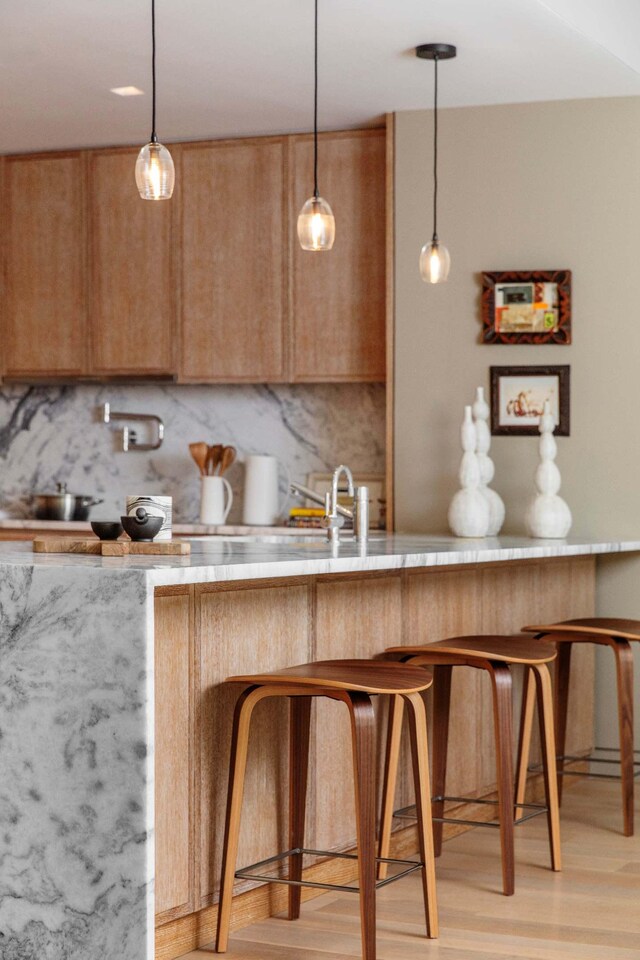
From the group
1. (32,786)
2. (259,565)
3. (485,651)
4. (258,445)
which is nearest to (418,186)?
(258,445)

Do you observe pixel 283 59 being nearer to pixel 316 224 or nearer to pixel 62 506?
pixel 316 224

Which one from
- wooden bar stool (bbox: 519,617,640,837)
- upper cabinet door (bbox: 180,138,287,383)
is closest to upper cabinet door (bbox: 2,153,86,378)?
upper cabinet door (bbox: 180,138,287,383)

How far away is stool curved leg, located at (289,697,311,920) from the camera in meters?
3.36

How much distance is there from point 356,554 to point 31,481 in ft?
10.8

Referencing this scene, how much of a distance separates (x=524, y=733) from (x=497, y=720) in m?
0.86

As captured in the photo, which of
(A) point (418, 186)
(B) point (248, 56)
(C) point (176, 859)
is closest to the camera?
(C) point (176, 859)

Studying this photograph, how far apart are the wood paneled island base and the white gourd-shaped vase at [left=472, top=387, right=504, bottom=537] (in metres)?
0.69

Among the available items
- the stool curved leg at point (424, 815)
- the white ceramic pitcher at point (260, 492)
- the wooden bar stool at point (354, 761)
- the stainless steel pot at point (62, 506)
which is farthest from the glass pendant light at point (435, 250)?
the stainless steel pot at point (62, 506)

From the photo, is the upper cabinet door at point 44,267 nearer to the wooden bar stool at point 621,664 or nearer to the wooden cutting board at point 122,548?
the wooden bar stool at point 621,664

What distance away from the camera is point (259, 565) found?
2.85m

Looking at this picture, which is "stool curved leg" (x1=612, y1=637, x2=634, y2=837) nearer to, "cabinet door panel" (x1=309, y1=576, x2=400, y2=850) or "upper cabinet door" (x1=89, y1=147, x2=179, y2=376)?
"cabinet door panel" (x1=309, y1=576, x2=400, y2=850)

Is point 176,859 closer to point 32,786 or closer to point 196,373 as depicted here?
point 32,786

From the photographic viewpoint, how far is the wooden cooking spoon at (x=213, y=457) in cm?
587

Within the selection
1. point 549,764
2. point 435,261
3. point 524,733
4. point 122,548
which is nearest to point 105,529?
point 122,548
